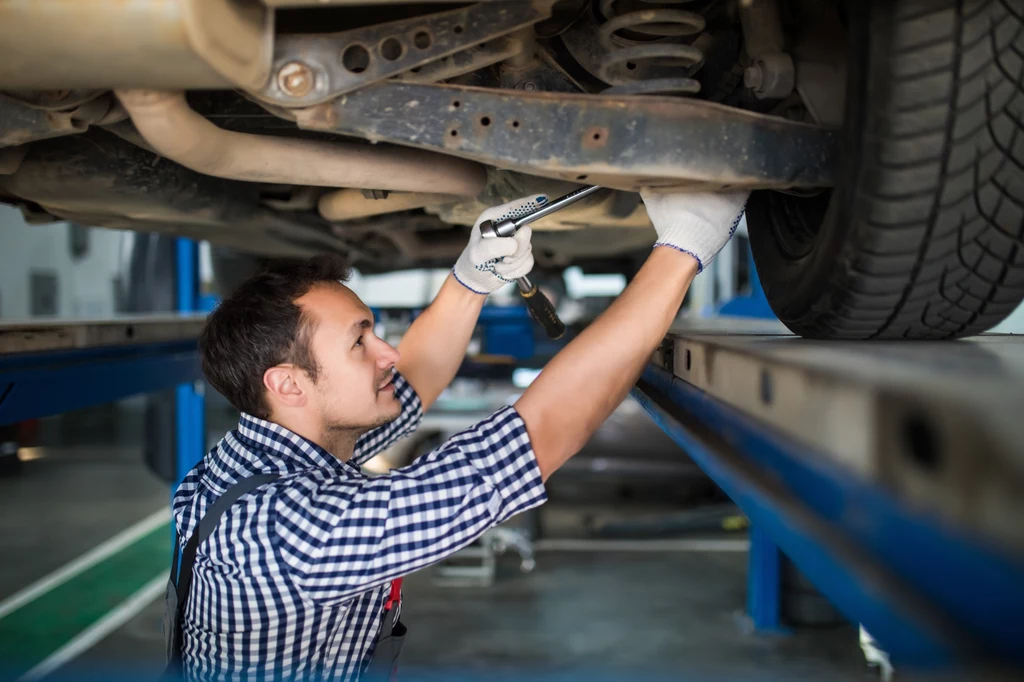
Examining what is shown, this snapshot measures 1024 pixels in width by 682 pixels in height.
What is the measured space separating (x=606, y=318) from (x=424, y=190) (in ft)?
1.31

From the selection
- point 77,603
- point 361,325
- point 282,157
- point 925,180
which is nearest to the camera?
point 925,180

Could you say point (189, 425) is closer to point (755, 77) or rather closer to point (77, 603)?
point (77, 603)

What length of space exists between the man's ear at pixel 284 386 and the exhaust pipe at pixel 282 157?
27cm

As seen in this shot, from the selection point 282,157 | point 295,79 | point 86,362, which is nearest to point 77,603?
point 86,362

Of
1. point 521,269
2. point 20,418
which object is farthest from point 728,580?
point 20,418

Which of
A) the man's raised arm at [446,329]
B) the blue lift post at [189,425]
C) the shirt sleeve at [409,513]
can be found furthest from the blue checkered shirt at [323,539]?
the blue lift post at [189,425]

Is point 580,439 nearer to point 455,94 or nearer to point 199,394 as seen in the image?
point 455,94

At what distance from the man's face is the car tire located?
24.0 inches

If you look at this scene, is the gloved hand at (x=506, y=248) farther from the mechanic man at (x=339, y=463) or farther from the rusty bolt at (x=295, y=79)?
the rusty bolt at (x=295, y=79)

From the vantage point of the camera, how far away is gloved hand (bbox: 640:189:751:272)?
98 cm

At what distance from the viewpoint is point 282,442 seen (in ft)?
3.54

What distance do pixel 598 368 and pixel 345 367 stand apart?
40 centimetres

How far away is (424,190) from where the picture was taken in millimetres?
1193

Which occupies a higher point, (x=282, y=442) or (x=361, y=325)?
(x=361, y=325)
